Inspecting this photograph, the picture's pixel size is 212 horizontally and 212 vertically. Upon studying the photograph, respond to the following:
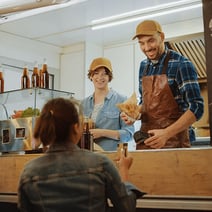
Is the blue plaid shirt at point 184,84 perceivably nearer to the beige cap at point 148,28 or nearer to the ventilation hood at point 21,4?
the beige cap at point 148,28

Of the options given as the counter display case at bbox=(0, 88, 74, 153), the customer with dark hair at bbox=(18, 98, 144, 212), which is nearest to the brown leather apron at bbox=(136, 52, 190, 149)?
the counter display case at bbox=(0, 88, 74, 153)

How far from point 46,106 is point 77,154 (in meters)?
0.19

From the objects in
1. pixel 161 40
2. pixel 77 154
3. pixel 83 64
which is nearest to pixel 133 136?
pixel 161 40

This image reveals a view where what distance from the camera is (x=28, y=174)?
1.34 metres

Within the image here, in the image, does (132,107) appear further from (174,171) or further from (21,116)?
(21,116)

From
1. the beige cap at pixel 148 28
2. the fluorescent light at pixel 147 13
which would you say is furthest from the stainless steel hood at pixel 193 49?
the beige cap at pixel 148 28

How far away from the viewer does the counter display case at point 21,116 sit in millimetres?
2457

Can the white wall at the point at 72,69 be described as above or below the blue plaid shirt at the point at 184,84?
above

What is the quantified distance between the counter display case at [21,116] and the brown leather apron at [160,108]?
546 mm

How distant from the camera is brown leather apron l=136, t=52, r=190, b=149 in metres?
2.15

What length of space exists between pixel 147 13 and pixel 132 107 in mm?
1438

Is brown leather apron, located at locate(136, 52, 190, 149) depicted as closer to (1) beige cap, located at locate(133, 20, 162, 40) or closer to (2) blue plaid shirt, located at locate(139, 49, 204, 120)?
(2) blue plaid shirt, located at locate(139, 49, 204, 120)

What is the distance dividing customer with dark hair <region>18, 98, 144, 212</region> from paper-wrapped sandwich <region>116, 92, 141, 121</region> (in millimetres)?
907

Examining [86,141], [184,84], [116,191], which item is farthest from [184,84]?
[116,191]
